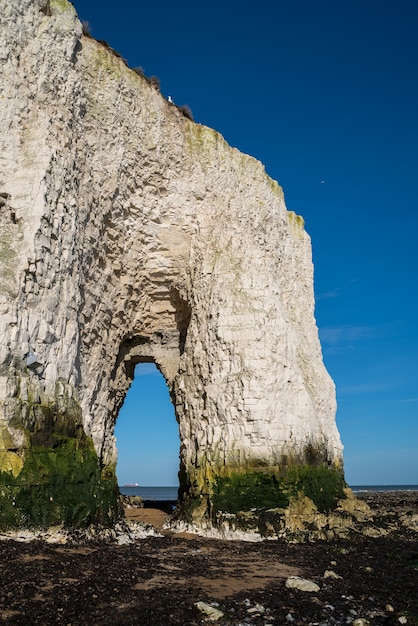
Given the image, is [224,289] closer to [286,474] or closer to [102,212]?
[102,212]

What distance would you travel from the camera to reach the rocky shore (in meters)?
7.41

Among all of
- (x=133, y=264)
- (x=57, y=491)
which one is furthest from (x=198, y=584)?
(x=133, y=264)

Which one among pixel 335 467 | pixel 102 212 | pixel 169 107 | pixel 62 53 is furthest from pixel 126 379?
pixel 62 53

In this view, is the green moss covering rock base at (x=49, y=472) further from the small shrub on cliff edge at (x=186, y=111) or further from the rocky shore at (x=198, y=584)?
the small shrub on cliff edge at (x=186, y=111)

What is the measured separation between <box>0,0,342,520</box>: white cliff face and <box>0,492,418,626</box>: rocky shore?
3.74 m

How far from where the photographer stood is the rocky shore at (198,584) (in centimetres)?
741

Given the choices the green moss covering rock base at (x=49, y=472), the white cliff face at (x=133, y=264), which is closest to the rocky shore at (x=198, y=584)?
the green moss covering rock base at (x=49, y=472)

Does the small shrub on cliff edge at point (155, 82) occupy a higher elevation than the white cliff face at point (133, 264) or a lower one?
higher

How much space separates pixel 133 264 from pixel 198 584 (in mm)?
12978

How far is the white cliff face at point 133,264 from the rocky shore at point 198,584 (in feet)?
12.3

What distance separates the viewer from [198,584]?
9.55 metres

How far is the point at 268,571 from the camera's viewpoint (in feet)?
37.1

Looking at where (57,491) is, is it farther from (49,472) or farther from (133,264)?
(133,264)

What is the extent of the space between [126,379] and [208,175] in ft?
29.9
